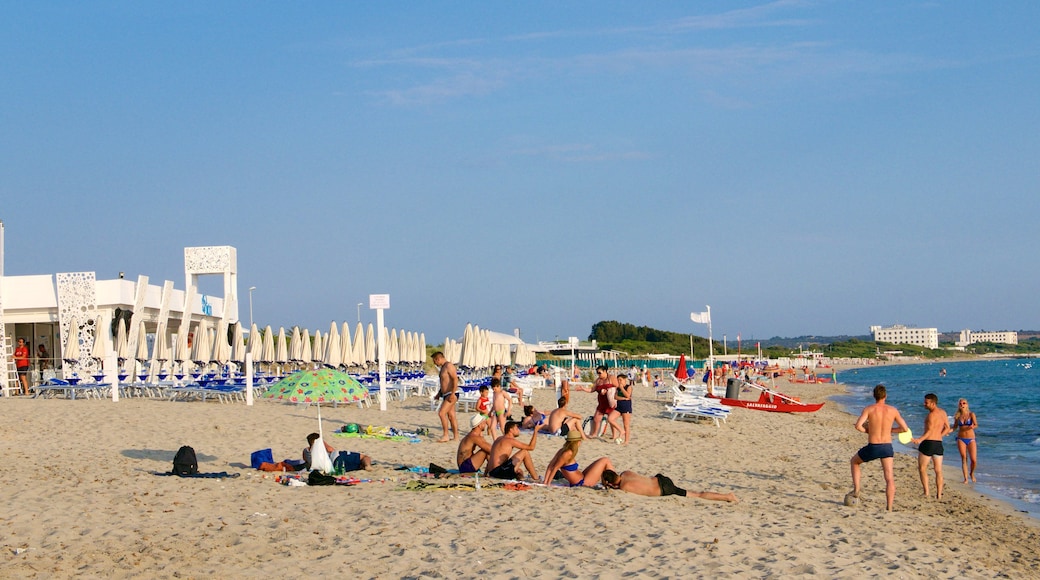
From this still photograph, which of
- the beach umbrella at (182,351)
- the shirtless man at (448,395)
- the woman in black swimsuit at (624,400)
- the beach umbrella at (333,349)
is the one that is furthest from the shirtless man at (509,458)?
the beach umbrella at (182,351)

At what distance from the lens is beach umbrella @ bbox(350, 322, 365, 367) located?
75.4 ft

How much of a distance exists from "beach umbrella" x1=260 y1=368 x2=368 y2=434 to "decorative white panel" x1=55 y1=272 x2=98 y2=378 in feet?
42.8

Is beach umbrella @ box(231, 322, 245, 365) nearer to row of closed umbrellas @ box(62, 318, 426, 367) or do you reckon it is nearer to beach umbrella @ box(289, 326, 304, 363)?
row of closed umbrellas @ box(62, 318, 426, 367)

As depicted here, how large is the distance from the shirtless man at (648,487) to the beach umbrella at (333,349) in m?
14.2

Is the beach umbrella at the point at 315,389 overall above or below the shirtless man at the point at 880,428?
above

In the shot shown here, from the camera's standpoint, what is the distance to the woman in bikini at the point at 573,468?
30.7 feet

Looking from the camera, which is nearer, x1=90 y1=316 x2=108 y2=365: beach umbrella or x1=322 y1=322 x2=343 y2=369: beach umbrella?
x1=90 y1=316 x2=108 y2=365: beach umbrella

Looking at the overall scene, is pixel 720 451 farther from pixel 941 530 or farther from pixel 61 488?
pixel 61 488

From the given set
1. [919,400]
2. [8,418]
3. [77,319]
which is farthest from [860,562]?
[919,400]

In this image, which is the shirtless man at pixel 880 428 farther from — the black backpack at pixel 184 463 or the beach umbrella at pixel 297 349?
the beach umbrella at pixel 297 349

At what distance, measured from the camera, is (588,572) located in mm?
6066

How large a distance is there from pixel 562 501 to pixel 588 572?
255cm

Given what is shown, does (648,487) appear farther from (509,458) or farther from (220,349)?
(220,349)

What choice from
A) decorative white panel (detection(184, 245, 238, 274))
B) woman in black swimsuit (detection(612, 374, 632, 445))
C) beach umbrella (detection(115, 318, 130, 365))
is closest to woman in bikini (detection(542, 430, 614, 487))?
woman in black swimsuit (detection(612, 374, 632, 445))
